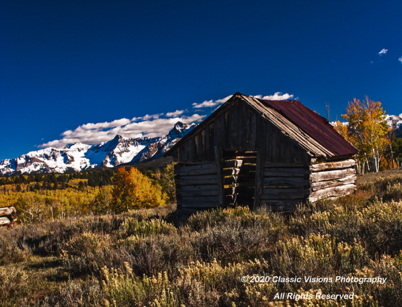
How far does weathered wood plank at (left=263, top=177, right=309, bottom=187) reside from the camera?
7959mm

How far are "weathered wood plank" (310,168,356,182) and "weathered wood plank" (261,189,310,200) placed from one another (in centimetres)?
50

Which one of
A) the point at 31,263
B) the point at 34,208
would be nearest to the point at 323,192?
the point at 31,263

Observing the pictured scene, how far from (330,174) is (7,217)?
1429cm

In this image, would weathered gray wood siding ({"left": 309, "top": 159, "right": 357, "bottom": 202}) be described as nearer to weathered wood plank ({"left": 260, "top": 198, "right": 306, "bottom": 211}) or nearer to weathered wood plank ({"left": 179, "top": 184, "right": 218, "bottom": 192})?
weathered wood plank ({"left": 260, "top": 198, "right": 306, "bottom": 211})

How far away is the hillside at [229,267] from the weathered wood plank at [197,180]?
3.51 meters

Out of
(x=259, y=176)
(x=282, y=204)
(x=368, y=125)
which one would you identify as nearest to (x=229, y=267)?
(x=282, y=204)

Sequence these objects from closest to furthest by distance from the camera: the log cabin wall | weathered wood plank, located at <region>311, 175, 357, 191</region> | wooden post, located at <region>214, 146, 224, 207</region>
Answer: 1. weathered wood plank, located at <region>311, 175, 357, 191</region>
2. the log cabin wall
3. wooden post, located at <region>214, 146, 224, 207</region>

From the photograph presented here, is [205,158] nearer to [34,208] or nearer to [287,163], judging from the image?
[287,163]

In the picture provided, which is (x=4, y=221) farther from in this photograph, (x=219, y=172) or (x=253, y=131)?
(x=253, y=131)

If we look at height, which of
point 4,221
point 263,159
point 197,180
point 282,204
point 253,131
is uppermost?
point 253,131

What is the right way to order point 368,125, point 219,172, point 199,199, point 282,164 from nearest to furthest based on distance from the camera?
point 282,164 → point 219,172 → point 199,199 → point 368,125

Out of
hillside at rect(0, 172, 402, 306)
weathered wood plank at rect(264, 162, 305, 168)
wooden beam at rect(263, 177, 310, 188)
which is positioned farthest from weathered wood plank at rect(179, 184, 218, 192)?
hillside at rect(0, 172, 402, 306)

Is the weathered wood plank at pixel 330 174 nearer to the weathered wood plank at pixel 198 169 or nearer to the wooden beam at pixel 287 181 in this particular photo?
the wooden beam at pixel 287 181

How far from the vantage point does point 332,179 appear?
9.10m
